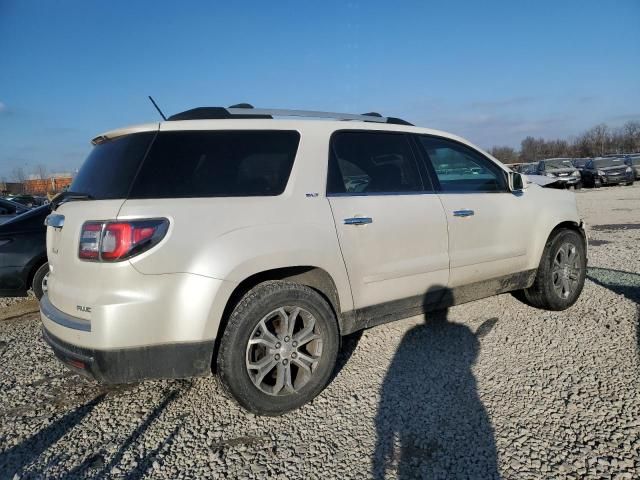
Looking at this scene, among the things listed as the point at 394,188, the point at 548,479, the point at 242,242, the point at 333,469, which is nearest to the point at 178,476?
the point at 333,469

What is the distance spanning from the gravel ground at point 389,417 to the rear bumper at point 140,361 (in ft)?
1.39

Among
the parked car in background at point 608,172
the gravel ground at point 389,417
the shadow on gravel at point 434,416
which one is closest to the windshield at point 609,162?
the parked car in background at point 608,172

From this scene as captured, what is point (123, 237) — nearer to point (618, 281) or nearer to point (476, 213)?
point (476, 213)

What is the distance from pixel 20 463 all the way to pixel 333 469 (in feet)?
5.68

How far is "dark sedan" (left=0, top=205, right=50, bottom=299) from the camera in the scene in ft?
16.8

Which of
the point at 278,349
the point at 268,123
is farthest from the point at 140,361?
the point at 268,123

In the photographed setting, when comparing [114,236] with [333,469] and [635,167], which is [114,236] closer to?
[333,469]

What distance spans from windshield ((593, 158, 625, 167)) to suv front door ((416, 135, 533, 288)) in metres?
26.1

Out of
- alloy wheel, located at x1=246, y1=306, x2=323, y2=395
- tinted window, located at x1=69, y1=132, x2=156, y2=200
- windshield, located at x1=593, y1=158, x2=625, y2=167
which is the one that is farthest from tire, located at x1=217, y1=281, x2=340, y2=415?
windshield, located at x1=593, y1=158, x2=625, y2=167

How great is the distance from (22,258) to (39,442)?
10.6 ft

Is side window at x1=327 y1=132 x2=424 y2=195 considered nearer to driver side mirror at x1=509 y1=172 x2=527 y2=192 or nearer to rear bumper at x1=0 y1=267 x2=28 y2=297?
driver side mirror at x1=509 y1=172 x2=527 y2=192

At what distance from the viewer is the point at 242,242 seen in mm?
2605

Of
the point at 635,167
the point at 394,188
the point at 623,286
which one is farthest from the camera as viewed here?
the point at 635,167

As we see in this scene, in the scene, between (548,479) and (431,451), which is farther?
(431,451)
